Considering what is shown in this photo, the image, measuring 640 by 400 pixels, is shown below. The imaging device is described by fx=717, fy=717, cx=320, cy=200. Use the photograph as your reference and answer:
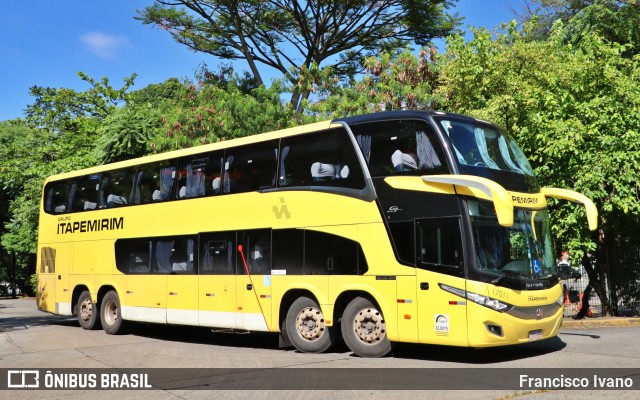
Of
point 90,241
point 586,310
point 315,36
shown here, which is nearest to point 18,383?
point 90,241

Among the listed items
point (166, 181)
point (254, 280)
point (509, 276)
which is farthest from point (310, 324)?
point (166, 181)

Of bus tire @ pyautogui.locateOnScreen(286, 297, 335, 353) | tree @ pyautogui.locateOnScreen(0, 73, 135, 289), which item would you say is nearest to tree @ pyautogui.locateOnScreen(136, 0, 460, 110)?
tree @ pyautogui.locateOnScreen(0, 73, 135, 289)

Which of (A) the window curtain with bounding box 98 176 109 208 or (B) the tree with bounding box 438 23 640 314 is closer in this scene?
(B) the tree with bounding box 438 23 640 314

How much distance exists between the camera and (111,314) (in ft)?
59.6

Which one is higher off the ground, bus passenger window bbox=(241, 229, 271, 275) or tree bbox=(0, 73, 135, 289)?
tree bbox=(0, 73, 135, 289)

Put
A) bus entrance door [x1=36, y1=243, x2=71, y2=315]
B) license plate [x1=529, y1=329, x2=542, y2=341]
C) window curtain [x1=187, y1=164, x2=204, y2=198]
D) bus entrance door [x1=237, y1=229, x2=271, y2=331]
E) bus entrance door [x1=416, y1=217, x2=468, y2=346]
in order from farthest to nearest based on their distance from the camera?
1. bus entrance door [x1=36, y1=243, x2=71, y2=315]
2. window curtain [x1=187, y1=164, x2=204, y2=198]
3. bus entrance door [x1=237, y1=229, x2=271, y2=331]
4. license plate [x1=529, y1=329, x2=542, y2=341]
5. bus entrance door [x1=416, y1=217, x2=468, y2=346]

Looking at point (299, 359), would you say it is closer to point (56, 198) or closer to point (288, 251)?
point (288, 251)

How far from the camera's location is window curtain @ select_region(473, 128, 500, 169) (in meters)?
11.6

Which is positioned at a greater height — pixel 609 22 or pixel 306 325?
pixel 609 22

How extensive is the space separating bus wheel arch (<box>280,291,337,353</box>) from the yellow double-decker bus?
1.0 inches

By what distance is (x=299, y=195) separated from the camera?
1334cm

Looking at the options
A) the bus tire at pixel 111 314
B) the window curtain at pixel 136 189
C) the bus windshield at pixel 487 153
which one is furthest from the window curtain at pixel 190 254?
the bus windshield at pixel 487 153

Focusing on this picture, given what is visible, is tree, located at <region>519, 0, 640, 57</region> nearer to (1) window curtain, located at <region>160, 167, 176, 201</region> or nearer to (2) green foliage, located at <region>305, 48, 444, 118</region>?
(2) green foliage, located at <region>305, 48, 444, 118</region>

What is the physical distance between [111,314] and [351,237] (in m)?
8.47
